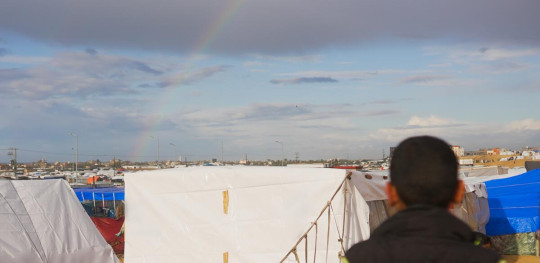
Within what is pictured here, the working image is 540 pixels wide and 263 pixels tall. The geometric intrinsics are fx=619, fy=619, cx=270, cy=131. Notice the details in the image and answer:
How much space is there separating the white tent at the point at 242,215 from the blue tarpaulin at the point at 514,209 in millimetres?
12412

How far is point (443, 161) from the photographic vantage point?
2193mm

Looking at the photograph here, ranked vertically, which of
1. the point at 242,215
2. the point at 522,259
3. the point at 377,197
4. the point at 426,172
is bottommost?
the point at 522,259

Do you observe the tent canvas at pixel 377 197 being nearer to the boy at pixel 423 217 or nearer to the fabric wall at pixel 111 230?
the boy at pixel 423 217

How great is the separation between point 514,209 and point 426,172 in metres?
22.3

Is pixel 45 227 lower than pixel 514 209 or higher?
higher

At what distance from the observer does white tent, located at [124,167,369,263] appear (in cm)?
1141

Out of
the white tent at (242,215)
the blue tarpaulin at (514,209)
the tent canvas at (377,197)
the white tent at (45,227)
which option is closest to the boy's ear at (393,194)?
the tent canvas at (377,197)

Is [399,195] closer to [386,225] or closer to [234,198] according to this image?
[386,225]

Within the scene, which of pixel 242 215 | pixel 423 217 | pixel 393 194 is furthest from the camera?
pixel 242 215

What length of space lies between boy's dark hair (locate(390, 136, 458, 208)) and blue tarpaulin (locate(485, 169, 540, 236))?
21152mm

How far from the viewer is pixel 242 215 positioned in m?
12.3

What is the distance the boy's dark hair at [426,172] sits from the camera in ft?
7.16

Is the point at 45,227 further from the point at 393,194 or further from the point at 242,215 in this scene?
the point at 393,194

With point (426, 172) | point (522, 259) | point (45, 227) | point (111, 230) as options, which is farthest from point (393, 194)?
point (522, 259)
